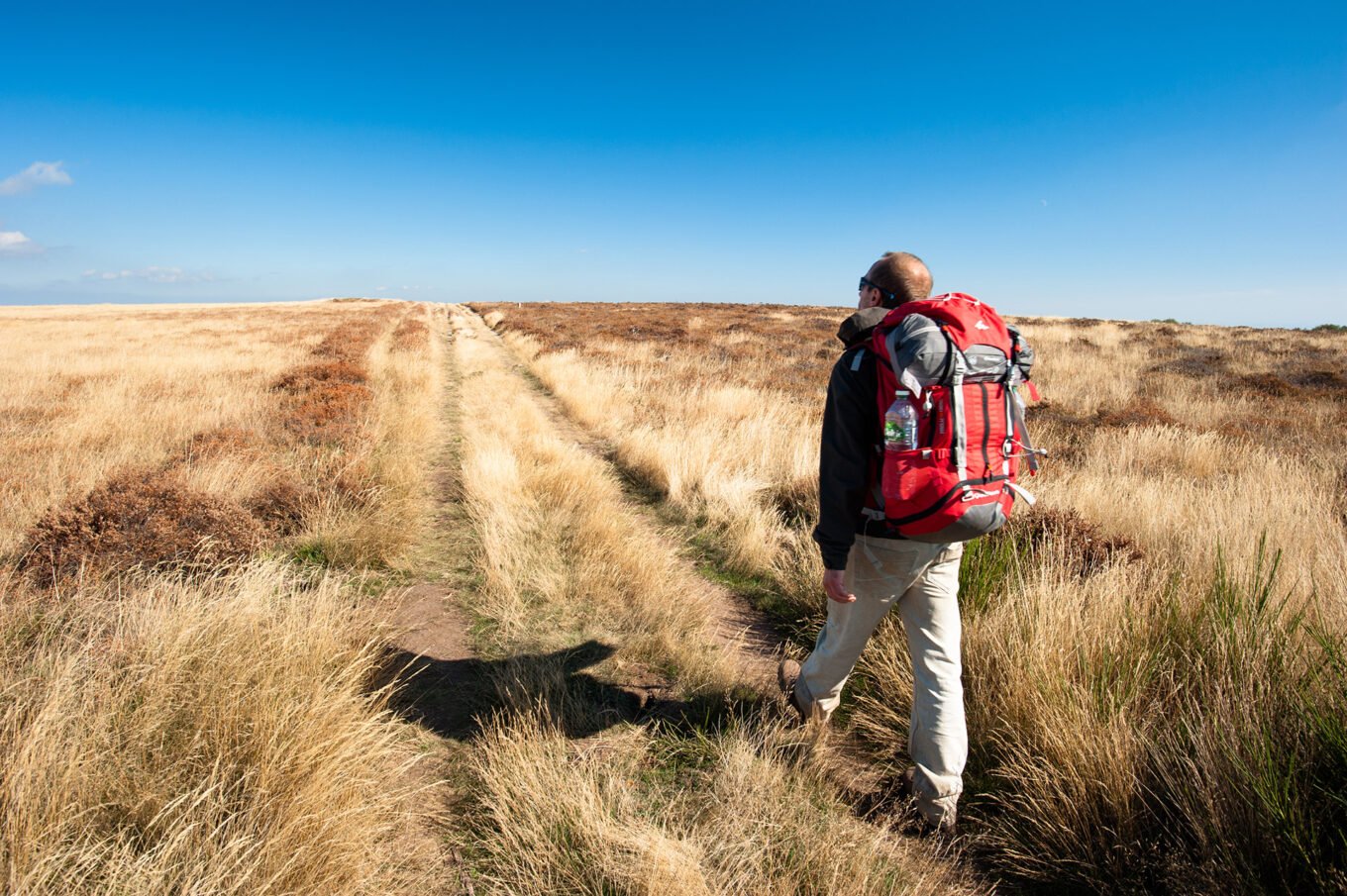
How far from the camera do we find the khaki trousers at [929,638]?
2289mm

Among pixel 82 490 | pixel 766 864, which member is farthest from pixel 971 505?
pixel 82 490

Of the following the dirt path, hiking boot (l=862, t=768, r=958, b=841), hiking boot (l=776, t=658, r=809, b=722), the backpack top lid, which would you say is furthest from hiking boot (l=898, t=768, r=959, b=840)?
the backpack top lid

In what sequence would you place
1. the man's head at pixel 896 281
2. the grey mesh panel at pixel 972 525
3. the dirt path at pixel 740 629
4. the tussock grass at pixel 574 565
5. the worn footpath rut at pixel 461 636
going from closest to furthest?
the grey mesh panel at pixel 972 525, the man's head at pixel 896 281, the worn footpath rut at pixel 461 636, the dirt path at pixel 740 629, the tussock grass at pixel 574 565

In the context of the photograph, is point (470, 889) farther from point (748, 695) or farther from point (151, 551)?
point (151, 551)

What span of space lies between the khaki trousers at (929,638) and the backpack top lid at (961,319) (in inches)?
30.7

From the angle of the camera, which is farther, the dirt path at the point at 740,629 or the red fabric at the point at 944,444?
the dirt path at the point at 740,629

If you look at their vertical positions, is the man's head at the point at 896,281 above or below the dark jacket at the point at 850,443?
above

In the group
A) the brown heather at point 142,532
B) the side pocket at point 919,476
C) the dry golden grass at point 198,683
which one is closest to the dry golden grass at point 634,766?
the dry golden grass at point 198,683

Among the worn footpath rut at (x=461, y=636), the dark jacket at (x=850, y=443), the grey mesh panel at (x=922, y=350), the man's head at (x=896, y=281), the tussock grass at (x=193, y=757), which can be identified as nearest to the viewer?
the tussock grass at (x=193, y=757)

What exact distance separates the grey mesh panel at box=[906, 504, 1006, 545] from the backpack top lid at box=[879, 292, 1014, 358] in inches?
21.9

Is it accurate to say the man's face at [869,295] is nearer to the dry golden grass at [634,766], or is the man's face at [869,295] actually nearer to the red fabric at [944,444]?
the red fabric at [944,444]

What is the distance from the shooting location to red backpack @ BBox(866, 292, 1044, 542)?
6.37ft

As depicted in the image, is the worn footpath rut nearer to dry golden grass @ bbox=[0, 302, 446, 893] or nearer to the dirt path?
the dirt path

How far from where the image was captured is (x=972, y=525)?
2.04 meters
